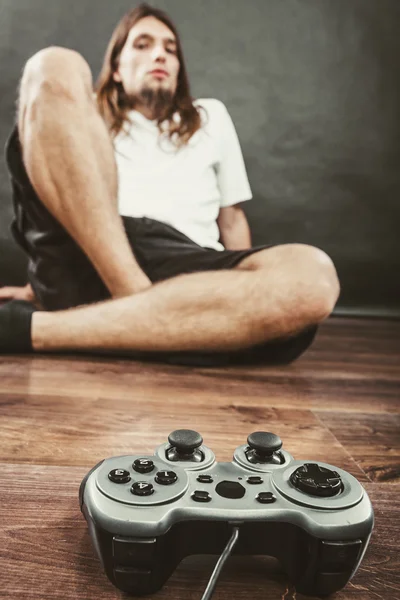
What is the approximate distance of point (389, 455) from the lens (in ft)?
1.86

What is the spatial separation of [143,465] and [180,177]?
1016mm

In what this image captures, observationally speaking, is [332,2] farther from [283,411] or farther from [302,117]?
[283,411]

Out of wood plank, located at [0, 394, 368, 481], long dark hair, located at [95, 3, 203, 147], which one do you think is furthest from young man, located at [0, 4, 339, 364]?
long dark hair, located at [95, 3, 203, 147]

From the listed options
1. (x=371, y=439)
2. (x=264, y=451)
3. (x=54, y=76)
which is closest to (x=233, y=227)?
(x=54, y=76)

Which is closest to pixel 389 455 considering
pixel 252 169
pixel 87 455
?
pixel 87 455

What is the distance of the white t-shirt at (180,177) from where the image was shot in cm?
122

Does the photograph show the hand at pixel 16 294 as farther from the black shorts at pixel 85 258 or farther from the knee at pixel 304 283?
the knee at pixel 304 283

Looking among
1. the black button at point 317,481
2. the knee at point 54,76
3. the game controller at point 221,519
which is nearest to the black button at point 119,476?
the game controller at point 221,519

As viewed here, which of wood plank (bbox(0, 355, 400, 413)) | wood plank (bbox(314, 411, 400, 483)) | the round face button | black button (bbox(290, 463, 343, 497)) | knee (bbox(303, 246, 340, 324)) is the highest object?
black button (bbox(290, 463, 343, 497))

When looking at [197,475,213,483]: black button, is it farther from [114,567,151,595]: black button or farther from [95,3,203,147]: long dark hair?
[95,3,203,147]: long dark hair

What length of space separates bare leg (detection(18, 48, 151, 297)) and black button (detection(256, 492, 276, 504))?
669 millimetres

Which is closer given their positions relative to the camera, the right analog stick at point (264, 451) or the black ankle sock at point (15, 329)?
the right analog stick at point (264, 451)

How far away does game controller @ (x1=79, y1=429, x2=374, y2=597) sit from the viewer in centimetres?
30

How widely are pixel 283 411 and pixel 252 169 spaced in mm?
1144
